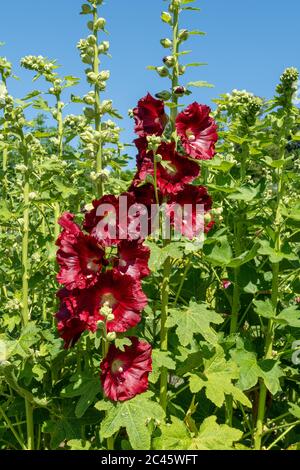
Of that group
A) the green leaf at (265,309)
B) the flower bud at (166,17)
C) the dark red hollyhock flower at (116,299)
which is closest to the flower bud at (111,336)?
the dark red hollyhock flower at (116,299)

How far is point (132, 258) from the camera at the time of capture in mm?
2316

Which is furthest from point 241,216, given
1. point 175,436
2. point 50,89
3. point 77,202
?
point 50,89

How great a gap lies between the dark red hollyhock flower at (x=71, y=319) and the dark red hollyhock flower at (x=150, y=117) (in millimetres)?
783

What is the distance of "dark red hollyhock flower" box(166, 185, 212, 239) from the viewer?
2475 millimetres

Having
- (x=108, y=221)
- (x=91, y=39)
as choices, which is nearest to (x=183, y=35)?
(x=91, y=39)

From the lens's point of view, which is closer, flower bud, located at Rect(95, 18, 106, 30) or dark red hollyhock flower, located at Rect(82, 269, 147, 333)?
dark red hollyhock flower, located at Rect(82, 269, 147, 333)

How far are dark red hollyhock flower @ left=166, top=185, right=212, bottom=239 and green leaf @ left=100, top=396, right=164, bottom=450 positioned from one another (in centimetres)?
75

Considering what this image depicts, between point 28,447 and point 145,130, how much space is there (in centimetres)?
177

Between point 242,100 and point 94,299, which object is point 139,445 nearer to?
point 94,299

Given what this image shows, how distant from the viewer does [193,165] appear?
252 cm

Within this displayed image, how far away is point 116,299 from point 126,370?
0.32 m

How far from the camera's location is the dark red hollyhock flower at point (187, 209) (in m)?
2.47

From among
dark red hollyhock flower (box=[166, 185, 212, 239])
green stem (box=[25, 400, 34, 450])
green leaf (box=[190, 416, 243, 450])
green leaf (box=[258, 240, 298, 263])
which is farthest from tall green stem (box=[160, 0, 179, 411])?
green stem (box=[25, 400, 34, 450])

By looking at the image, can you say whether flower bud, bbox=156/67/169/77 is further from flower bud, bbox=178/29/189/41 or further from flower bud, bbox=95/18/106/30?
flower bud, bbox=95/18/106/30
